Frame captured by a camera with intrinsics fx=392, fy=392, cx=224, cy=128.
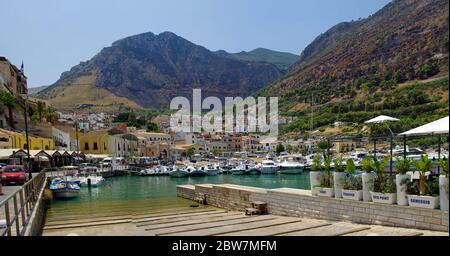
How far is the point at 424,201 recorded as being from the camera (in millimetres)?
7293

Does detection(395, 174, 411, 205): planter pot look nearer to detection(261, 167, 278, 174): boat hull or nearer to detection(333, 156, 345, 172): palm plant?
detection(333, 156, 345, 172): palm plant

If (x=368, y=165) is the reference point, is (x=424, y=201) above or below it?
below

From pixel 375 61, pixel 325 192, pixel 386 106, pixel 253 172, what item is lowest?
pixel 253 172

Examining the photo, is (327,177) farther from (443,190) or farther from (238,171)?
(238,171)

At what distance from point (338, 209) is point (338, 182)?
64cm

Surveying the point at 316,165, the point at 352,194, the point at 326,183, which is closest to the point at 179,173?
the point at 316,165

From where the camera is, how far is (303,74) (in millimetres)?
160625

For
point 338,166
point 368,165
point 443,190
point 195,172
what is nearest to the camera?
point 443,190

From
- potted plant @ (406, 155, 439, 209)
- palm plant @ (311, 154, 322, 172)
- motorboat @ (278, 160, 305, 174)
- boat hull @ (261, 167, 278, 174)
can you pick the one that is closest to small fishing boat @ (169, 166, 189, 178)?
boat hull @ (261, 167, 278, 174)

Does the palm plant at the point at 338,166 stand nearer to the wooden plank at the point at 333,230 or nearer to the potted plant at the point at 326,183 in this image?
the potted plant at the point at 326,183

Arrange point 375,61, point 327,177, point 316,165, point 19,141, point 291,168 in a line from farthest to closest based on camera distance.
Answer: point 375,61
point 291,168
point 19,141
point 316,165
point 327,177

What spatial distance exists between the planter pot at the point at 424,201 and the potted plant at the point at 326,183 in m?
2.48
